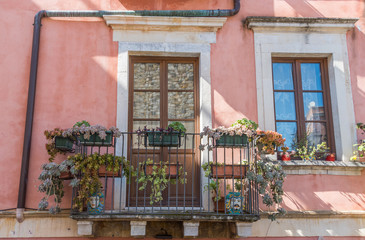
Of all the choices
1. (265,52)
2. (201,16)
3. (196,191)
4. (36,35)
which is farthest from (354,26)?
(36,35)

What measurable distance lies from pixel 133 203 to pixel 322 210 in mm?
2858

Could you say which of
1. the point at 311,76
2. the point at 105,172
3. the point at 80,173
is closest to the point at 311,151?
the point at 311,76

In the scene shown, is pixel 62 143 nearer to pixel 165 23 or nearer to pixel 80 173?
pixel 80 173

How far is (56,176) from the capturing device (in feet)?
19.9

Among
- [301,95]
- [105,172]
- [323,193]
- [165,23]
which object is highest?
[165,23]

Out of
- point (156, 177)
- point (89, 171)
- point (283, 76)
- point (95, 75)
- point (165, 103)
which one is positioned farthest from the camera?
point (283, 76)

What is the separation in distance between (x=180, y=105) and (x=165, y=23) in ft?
4.48

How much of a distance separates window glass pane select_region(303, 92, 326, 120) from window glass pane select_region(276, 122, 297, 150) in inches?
11.8

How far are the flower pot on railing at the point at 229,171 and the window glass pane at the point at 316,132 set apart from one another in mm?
1566

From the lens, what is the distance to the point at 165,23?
23.6ft

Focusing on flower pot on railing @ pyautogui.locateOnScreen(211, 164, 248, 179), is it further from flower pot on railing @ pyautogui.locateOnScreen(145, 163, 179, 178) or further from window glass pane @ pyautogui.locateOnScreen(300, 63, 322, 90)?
window glass pane @ pyautogui.locateOnScreen(300, 63, 322, 90)

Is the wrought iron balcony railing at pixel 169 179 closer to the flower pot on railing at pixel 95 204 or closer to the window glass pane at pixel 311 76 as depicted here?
the flower pot on railing at pixel 95 204

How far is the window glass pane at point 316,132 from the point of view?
281 inches

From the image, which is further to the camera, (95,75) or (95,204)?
(95,75)
